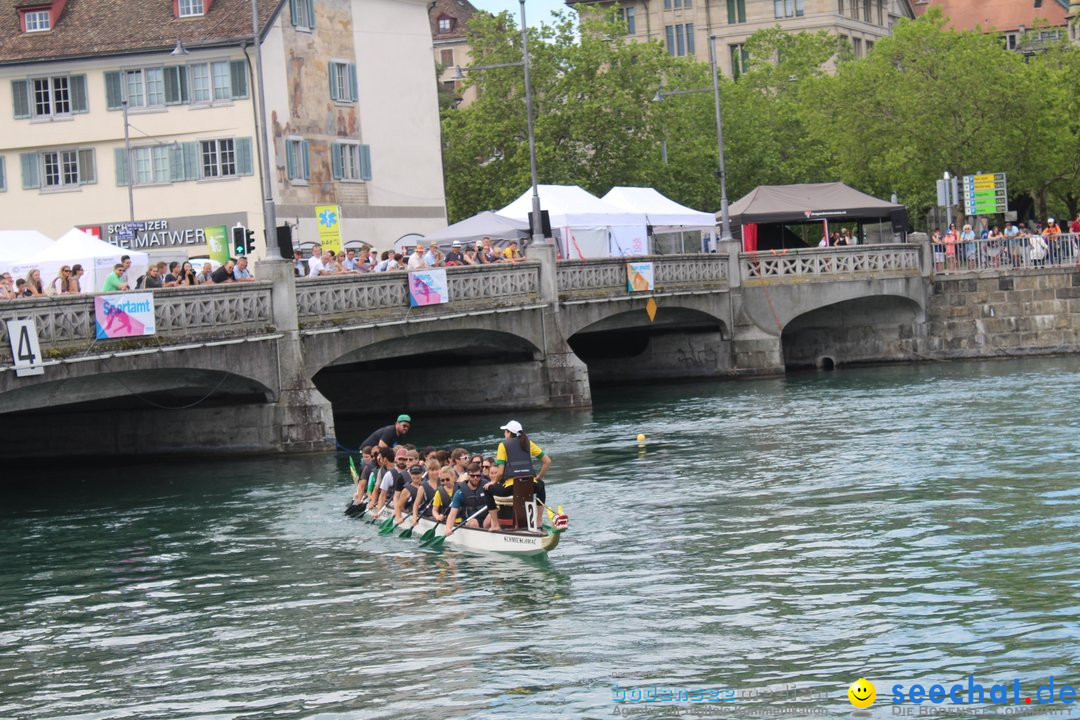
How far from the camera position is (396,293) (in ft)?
127

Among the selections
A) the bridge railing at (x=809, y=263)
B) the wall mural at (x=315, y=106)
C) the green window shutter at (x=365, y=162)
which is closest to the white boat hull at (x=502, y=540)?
the bridge railing at (x=809, y=263)

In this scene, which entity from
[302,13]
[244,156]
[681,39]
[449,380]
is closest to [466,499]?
[449,380]

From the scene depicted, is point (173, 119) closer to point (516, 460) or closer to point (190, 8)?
point (190, 8)

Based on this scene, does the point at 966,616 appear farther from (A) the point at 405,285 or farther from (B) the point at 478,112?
(B) the point at 478,112

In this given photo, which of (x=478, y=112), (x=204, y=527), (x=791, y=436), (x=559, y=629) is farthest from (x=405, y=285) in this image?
(x=478, y=112)

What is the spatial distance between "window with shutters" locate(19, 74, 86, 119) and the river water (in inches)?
1036

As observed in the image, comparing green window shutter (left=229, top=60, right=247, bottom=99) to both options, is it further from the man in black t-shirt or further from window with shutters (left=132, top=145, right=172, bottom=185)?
the man in black t-shirt

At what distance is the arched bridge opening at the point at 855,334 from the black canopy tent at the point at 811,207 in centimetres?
260

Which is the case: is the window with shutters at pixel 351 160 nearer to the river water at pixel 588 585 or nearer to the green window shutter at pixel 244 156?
the green window shutter at pixel 244 156

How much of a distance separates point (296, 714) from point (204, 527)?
13.0m

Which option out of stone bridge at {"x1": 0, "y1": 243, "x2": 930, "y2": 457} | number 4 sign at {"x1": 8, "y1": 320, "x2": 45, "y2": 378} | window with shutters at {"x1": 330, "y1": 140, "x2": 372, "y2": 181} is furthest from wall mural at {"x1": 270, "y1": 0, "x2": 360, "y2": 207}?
number 4 sign at {"x1": 8, "y1": 320, "x2": 45, "y2": 378}

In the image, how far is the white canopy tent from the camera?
53.9 metres

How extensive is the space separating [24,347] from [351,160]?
3287cm

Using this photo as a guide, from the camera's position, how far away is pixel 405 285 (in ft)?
128
